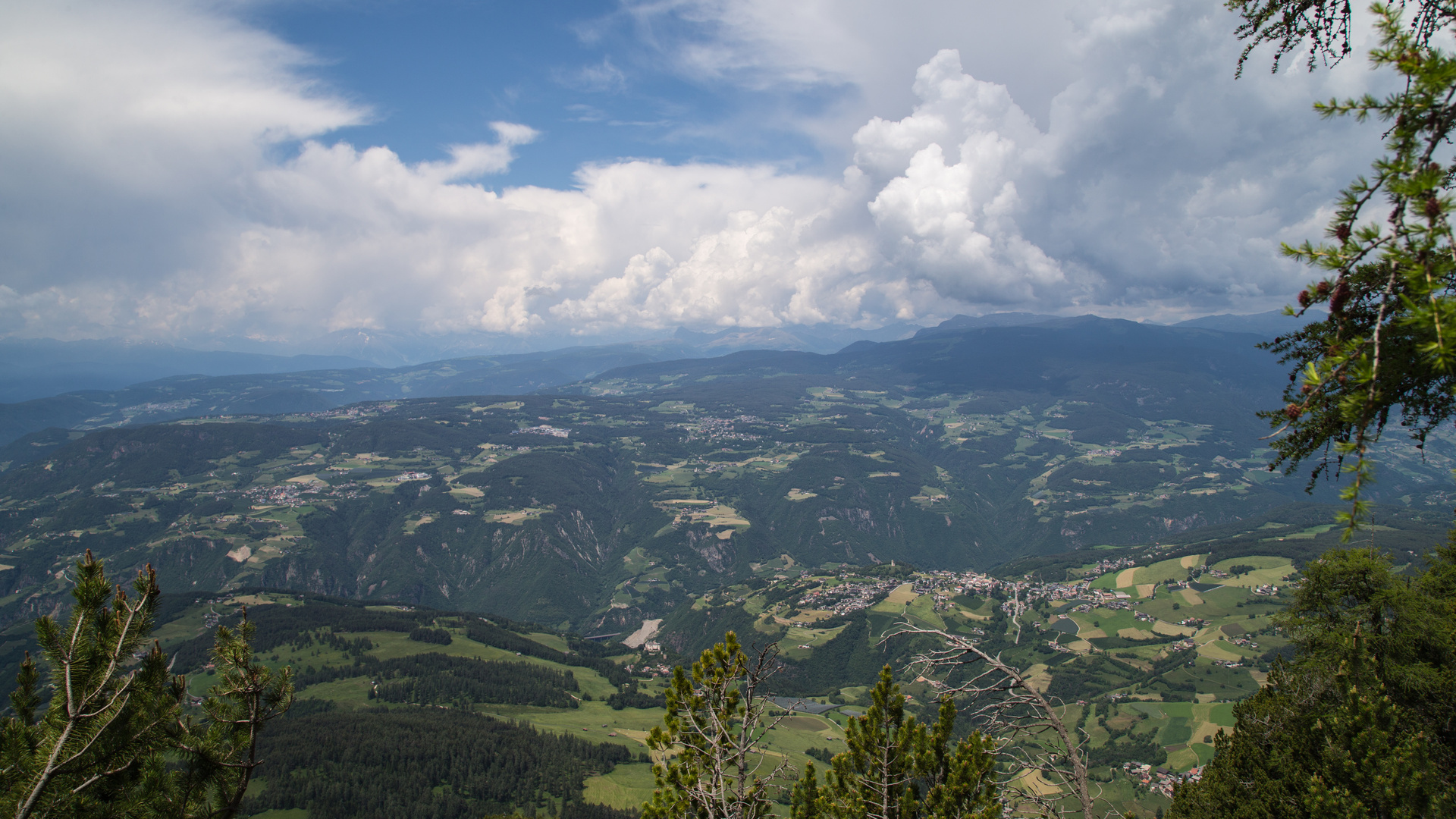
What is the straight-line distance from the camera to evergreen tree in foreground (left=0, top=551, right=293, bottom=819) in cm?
913

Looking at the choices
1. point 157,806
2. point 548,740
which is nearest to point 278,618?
point 548,740

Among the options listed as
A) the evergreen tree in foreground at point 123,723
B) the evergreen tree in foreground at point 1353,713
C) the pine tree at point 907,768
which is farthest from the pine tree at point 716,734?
the evergreen tree in foreground at point 1353,713

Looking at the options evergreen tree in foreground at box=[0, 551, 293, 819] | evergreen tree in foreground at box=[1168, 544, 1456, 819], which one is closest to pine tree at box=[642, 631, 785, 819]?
evergreen tree in foreground at box=[0, 551, 293, 819]

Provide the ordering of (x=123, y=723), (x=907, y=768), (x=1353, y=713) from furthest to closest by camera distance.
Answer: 1. (x=907, y=768)
2. (x=1353, y=713)
3. (x=123, y=723)

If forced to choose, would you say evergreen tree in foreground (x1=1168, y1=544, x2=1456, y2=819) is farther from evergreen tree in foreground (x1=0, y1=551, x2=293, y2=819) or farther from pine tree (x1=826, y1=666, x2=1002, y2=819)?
evergreen tree in foreground (x1=0, y1=551, x2=293, y2=819)

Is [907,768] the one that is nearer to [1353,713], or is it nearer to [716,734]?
[716,734]

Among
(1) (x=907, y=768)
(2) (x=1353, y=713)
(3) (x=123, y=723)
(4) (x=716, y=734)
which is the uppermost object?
(3) (x=123, y=723)

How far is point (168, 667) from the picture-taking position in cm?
1160

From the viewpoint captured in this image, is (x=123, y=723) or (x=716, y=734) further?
(x=716, y=734)

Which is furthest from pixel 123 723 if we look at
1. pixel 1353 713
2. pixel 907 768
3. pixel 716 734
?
pixel 1353 713

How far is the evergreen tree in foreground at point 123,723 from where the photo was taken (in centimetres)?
913

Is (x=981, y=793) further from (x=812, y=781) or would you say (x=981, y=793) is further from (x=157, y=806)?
(x=157, y=806)

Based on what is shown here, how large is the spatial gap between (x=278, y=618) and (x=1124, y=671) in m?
248

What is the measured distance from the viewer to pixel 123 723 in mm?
10406
